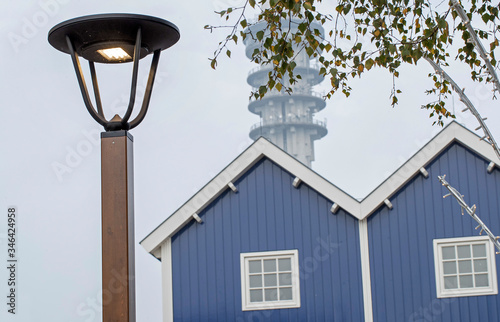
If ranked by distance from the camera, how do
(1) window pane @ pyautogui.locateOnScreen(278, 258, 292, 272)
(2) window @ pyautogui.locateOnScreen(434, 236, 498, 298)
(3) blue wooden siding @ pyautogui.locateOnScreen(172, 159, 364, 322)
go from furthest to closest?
(1) window pane @ pyautogui.locateOnScreen(278, 258, 292, 272) → (3) blue wooden siding @ pyautogui.locateOnScreen(172, 159, 364, 322) → (2) window @ pyautogui.locateOnScreen(434, 236, 498, 298)

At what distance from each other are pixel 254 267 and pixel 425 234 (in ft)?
9.59

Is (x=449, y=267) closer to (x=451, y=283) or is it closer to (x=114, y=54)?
(x=451, y=283)

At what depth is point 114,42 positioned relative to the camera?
3.80 metres

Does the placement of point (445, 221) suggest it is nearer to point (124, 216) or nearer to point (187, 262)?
point (187, 262)

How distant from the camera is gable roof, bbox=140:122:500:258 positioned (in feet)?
39.0

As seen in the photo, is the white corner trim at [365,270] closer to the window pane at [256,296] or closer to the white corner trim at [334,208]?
the white corner trim at [334,208]

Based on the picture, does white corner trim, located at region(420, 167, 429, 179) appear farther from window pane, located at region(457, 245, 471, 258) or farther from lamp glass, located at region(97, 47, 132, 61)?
lamp glass, located at region(97, 47, 132, 61)

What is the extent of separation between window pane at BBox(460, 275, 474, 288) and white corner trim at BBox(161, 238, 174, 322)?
4.83 m

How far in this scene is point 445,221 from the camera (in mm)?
11859

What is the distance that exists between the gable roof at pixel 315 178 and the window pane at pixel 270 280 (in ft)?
5.33

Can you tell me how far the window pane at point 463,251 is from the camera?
11.7m

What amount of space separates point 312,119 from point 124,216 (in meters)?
77.8

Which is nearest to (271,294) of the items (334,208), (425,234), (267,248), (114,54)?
(267,248)

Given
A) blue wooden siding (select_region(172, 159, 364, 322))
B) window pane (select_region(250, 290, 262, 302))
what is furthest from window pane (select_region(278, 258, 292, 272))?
window pane (select_region(250, 290, 262, 302))
